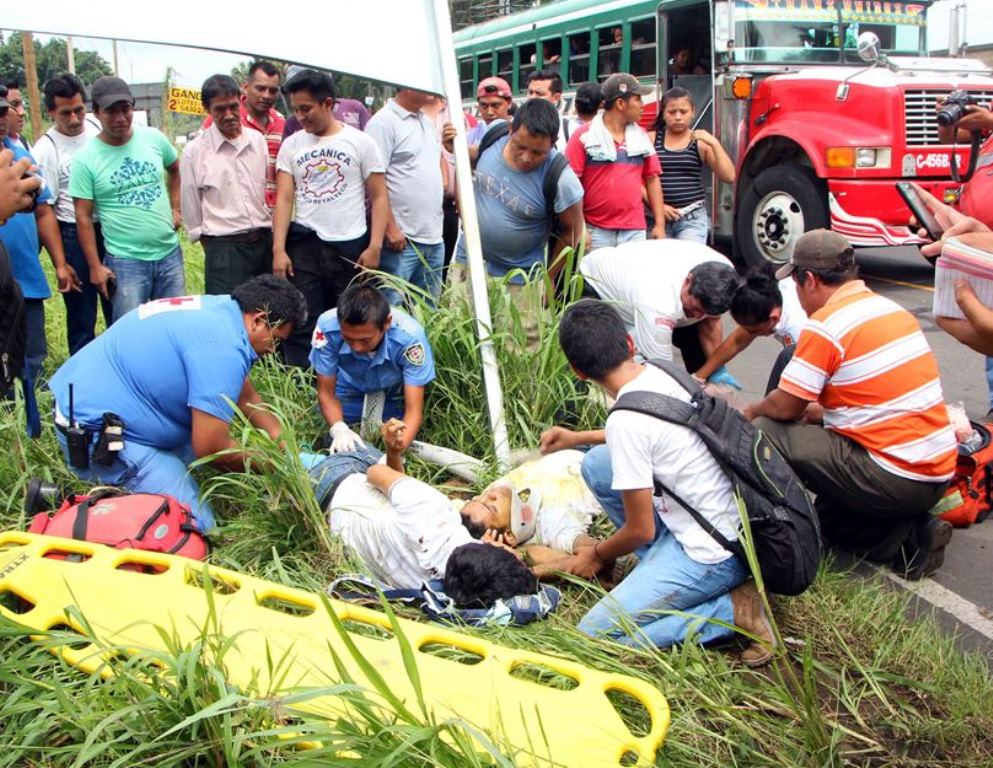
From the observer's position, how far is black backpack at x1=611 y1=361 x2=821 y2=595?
9.43 feet

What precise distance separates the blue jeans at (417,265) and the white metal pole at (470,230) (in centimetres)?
65

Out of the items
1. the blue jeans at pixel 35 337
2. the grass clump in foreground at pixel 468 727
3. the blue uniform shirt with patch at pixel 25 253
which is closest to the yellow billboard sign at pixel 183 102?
the blue uniform shirt with patch at pixel 25 253

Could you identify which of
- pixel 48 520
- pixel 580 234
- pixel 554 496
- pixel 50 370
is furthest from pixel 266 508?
pixel 50 370

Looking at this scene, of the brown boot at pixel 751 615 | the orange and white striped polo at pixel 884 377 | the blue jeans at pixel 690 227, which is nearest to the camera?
the brown boot at pixel 751 615

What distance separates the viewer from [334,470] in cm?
376

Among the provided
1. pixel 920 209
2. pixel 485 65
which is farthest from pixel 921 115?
pixel 485 65

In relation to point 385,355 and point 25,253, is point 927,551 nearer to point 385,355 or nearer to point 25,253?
point 385,355

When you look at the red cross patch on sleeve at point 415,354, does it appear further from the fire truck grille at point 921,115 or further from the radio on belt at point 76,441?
the fire truck grille at point 921,115

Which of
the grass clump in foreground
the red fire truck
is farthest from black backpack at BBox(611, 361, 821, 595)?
the red fire truck

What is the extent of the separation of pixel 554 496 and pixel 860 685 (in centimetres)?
133

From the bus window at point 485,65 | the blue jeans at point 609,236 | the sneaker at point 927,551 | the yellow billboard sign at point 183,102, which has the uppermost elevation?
the bus window at point 485,65

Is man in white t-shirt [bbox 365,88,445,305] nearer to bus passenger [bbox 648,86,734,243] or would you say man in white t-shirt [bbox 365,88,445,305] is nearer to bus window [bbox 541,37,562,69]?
bus passenger [bbox 648,86,734,243]

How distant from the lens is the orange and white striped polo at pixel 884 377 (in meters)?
3.43

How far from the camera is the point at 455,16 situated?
16.8 m
